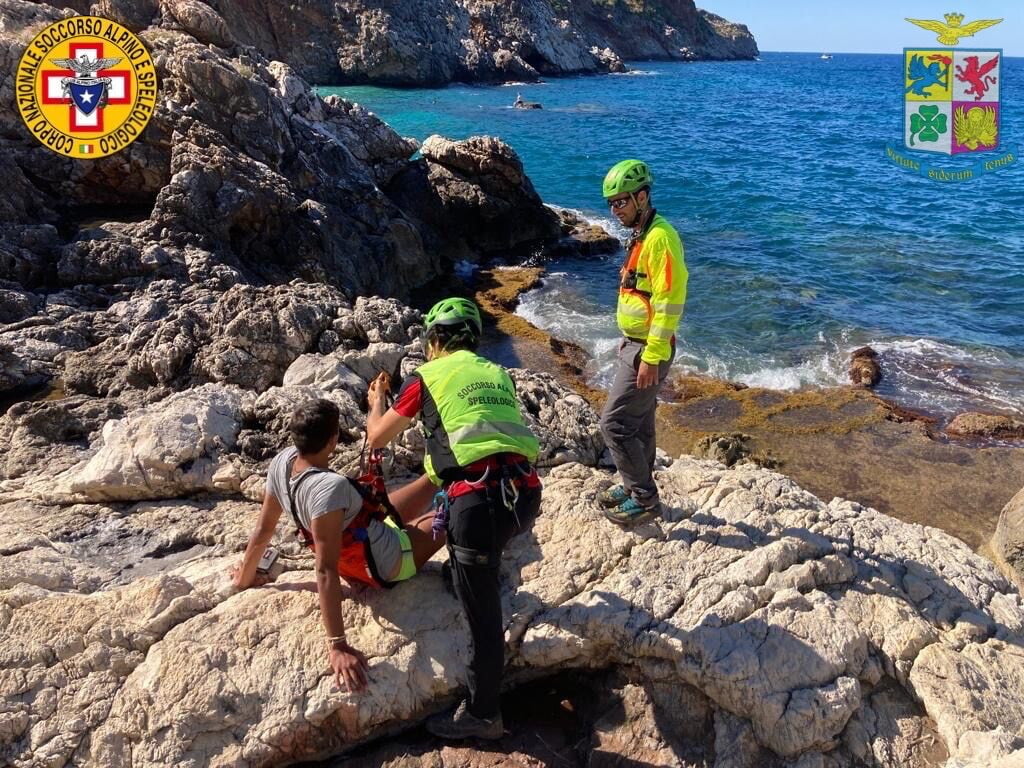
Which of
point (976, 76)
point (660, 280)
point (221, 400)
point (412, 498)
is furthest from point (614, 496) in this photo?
point (976, 76)

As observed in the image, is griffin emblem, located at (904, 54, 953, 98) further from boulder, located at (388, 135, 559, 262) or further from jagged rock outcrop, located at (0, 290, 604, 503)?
jagged rock outcrop, located at (0, 290, 604, 503)

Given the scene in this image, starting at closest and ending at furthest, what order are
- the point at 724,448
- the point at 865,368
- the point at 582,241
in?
the point at 724,448 → the point at 865,368 → the point at 582,241

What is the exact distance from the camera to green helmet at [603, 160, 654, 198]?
5035mm

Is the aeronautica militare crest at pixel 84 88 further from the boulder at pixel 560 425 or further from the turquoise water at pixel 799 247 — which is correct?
the boulder at pixel 560 425

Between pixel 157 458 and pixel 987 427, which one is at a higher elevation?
pixel 157 458

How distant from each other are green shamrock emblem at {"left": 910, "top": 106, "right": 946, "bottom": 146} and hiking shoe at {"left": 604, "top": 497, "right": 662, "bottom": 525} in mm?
46587

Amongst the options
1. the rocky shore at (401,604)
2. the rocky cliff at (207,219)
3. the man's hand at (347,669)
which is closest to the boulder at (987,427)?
the rocky shore at (401,604)

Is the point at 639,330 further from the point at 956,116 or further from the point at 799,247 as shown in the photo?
the point at 956,116

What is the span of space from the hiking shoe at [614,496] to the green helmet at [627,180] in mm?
2387

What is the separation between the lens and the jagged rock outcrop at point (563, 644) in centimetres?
410

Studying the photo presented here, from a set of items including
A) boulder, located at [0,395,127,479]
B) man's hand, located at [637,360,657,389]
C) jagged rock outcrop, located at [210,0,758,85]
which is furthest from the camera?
jagged rock outcrop, located at [210,0,758,85]

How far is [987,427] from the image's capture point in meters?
13.7

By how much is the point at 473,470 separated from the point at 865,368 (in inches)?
587

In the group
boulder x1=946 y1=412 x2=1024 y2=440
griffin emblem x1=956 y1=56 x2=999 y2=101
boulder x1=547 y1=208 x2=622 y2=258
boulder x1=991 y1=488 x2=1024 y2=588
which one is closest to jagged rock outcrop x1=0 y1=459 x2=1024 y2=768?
boulder x1=991 y1=488 x2=1024 y2=588
